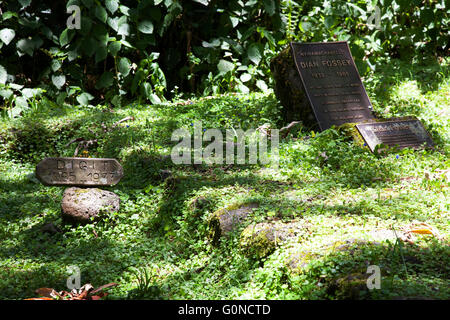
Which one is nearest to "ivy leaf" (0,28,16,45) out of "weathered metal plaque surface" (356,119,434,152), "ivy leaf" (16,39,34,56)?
"ivy leaf" (16,39,34,56)

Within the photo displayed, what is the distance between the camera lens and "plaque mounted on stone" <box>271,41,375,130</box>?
568cm

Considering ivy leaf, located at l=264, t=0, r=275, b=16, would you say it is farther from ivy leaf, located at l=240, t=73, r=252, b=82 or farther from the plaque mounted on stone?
the plaque mounted on stone

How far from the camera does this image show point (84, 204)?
4074 mm

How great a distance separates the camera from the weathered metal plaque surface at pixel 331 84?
5672 mm

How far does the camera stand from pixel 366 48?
812 cm

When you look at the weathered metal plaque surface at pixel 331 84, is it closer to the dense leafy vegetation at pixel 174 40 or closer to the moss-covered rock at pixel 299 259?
the dense leafy vegetation at pixel 174 40

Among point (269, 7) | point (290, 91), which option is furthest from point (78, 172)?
point (269, 7)

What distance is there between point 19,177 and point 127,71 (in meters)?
2.69

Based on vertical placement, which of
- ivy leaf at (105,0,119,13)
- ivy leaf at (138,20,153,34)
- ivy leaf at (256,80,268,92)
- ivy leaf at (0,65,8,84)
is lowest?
ivy leaf at (0,65,8,84)

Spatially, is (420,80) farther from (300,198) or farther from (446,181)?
(300,198)

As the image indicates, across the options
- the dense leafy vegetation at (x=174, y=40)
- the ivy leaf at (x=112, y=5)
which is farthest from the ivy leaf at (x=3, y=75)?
the ivy leaf at (x=112, y=5)

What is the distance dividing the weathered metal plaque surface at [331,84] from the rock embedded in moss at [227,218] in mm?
2304

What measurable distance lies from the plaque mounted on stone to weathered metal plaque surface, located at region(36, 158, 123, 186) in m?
2.65

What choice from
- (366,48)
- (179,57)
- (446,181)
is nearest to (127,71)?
(179,57)
